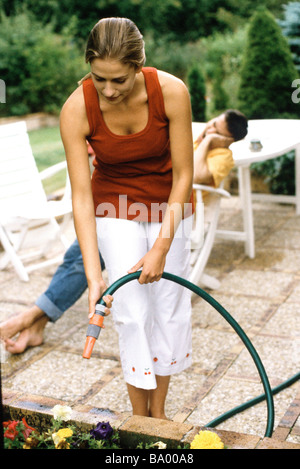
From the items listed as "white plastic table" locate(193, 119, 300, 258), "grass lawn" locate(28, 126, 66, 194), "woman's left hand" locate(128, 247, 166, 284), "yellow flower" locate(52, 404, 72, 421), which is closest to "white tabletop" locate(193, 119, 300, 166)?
"white plastic table" locate(193, 119, 300, 258)

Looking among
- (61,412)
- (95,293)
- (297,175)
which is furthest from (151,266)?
(297,175)

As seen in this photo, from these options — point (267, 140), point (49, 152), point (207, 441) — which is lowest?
point (49, 152)

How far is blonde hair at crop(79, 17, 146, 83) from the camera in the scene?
1.80 meters

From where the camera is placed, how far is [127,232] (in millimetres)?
2145

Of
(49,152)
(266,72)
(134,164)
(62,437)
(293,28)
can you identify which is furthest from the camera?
(49,152)

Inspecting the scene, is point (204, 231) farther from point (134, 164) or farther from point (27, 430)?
point (27, 430)

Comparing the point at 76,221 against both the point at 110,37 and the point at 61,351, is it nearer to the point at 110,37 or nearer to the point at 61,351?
the point at 110,37

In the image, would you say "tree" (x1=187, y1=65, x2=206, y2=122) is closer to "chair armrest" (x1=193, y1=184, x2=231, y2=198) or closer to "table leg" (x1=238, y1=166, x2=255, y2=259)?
"table leg" (x1=238, y1=166, x2=255, y2=259)

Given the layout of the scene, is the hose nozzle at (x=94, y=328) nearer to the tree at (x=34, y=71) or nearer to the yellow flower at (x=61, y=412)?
the yellow flower at (x=61, y=412)

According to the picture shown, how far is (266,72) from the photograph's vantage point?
6.59m

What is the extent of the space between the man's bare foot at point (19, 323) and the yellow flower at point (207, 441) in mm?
1830

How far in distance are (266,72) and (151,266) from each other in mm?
5096
